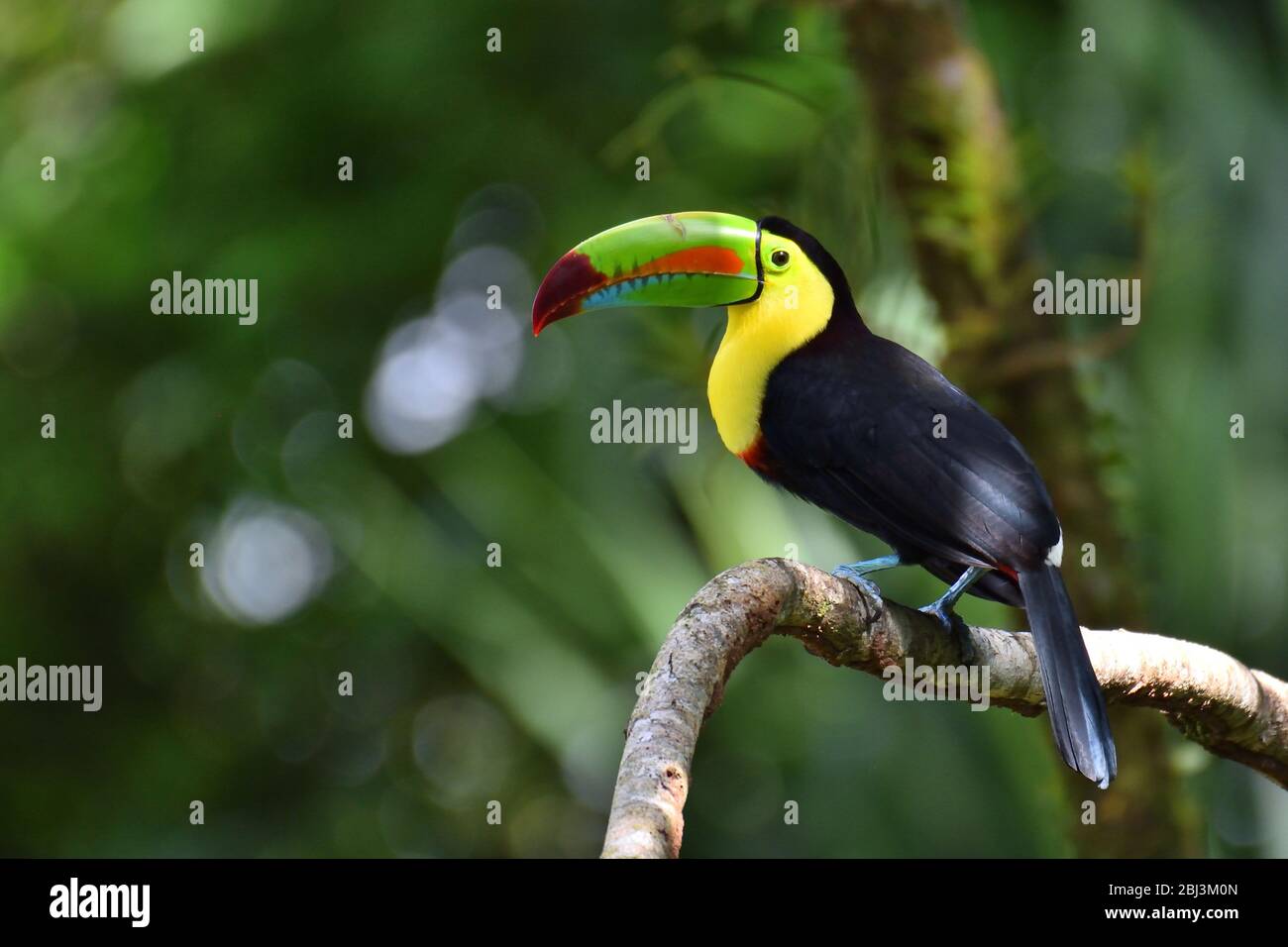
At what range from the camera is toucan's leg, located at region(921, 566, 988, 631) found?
2.98m

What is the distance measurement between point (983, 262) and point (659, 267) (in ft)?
3.39

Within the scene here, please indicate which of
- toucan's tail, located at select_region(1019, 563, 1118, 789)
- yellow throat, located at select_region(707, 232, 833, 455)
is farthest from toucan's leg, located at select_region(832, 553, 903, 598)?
yellow throat, located at select_region(707, 232, 833, 455)

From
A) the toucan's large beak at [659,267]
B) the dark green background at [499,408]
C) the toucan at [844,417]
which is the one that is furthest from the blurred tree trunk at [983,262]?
the toucan's large beak at [659,267]

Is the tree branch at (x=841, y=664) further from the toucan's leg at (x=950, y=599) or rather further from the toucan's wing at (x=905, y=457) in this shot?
the toucan's wing at (x=905, y=457)

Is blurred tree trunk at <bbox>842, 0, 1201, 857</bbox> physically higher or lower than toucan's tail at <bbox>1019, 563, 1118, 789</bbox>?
higher

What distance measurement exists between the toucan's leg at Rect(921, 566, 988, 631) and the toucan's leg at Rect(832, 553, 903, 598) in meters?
0.13

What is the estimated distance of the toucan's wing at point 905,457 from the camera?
3117mm

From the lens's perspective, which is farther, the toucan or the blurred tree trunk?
the blurred tree trunk

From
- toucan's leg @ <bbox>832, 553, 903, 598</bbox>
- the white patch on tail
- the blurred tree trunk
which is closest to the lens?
toucan's leg @ <bbox>832, 553, 903, 598</bbox>

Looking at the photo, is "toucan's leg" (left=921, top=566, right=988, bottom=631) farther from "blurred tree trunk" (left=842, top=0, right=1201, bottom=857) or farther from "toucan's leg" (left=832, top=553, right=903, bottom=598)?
"blurred tree trunk" (left=842, top=0, right=1201, bottom=857)

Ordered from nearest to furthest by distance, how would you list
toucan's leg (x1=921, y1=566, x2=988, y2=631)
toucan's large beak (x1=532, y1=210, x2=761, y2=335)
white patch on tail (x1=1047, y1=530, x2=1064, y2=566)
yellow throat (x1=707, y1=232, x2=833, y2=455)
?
1. toucan's leg (x1=921, y1=566, x2=988, y2=631)
2. white patch on tail (x1=1047, y1=530, x2=1064, y2=566)
3. toucan's large beak (x1=532, y1=210, x2=761, y2=335)
4. yellow throat (x1=707, y1=232, x2=833, y2=455)

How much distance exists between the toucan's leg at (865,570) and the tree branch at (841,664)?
0.14 feet

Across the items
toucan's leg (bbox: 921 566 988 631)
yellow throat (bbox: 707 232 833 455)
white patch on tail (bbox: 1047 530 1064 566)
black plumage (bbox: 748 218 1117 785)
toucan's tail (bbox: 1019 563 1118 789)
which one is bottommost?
toucan's tail (bbox: 1019 563 1118 789)
